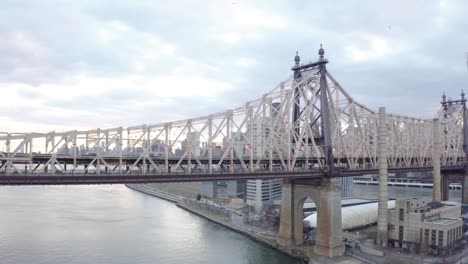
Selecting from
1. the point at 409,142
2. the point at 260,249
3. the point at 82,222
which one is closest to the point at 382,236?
the point at 260,249

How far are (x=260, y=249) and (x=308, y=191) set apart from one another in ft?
25.3

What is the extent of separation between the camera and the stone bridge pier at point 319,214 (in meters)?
36.1

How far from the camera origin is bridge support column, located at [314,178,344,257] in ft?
117

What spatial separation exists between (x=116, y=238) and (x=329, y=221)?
22.5 metres

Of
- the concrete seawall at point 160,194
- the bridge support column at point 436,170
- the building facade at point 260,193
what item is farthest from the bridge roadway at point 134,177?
the concrete seawall at point 160,194

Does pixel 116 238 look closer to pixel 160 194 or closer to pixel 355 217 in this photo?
pixel 355 217

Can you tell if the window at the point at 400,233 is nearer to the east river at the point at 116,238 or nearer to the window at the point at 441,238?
the window at the point at 441,238

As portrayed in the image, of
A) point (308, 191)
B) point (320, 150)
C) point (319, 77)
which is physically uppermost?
point (319, 77)

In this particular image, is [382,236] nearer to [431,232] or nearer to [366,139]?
[431,232]

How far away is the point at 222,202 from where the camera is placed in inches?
2800

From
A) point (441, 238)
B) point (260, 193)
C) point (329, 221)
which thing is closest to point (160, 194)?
point (260, 193)

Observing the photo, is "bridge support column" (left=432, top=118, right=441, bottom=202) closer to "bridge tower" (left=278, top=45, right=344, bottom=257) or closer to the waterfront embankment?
"bridge tower" (left=278, top=45, right=344, bottom=257)

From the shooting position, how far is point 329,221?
36.0 m

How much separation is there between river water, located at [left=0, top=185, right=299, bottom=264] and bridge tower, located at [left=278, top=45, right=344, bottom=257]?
3.18 metres
